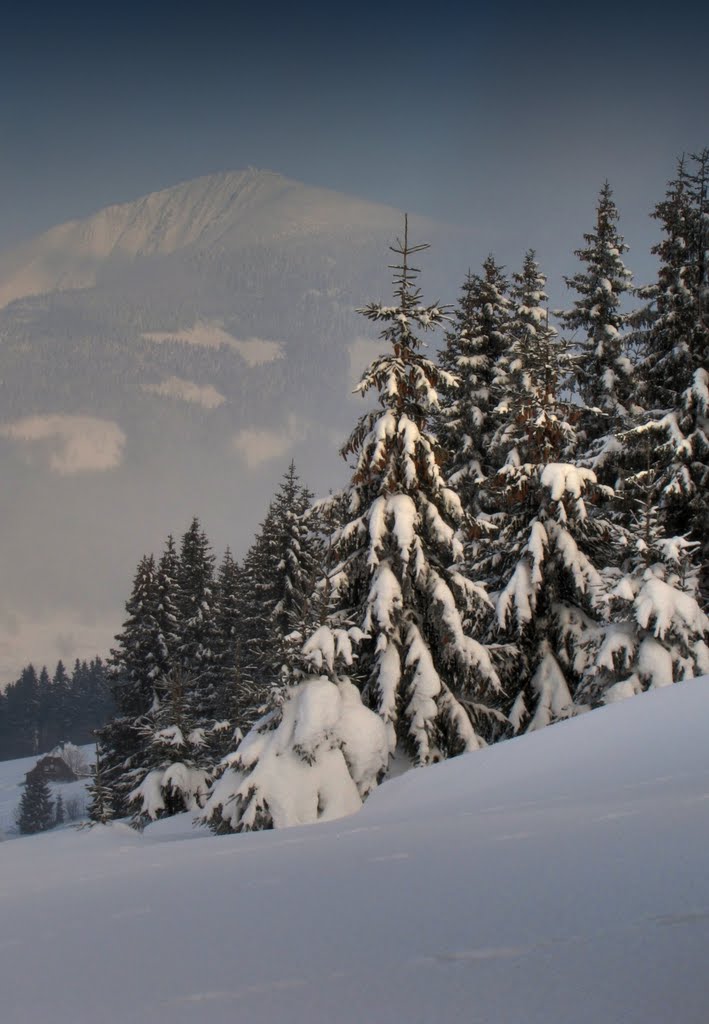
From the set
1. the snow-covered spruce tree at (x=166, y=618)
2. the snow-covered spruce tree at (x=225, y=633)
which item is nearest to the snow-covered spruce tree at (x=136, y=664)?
the snow-covered spruce tree at (x=166, y=618)

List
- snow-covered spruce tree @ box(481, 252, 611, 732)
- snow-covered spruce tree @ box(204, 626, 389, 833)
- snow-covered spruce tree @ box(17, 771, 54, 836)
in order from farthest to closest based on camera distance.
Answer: snow-covered spruce tree @ box(17, 771, 54, 836)
snow-covered spruce tree @ box(481, 252, 611, 732)
snow-covered spruce tree @ box(204, 626, 389, 833)

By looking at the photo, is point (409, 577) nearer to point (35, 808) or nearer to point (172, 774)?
point (172, 774)

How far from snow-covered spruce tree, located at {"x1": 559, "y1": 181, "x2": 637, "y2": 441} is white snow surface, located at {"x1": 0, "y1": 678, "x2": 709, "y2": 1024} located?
57.8 ft

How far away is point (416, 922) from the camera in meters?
3.87

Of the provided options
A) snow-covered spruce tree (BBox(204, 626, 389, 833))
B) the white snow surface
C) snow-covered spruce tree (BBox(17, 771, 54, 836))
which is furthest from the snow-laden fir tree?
snow-covered spruce tree (BBox(17, 771, 54, 836))

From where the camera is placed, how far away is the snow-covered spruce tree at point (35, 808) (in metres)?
85.0

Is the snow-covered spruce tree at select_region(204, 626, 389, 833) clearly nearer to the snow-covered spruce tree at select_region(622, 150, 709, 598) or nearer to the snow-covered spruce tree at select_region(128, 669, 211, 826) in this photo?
the snow-covered spruce tree at select_region(622, 150, 709, 598)

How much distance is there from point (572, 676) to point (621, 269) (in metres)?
13.2

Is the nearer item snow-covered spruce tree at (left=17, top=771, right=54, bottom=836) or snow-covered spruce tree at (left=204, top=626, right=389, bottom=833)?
snow-covered spruce tree at (left=204, top=626, right=389, bottom=833)

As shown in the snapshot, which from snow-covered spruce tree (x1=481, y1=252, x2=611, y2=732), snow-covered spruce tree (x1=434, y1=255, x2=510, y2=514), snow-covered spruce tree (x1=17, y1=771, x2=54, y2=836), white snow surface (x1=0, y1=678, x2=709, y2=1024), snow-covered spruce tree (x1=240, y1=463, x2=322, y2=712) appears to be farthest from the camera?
snow-covered spruce tree (x1=17, y1=771, x2=54, y2=836)

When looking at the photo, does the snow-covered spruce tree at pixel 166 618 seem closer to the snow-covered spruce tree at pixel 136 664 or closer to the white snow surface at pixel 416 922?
the snow-covered spruce tree at pixel 136 664

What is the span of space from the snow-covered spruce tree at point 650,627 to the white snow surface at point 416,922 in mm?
7628

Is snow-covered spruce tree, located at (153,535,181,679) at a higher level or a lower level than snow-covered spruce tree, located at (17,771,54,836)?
higher

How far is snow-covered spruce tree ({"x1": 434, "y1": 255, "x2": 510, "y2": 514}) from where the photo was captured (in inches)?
952
